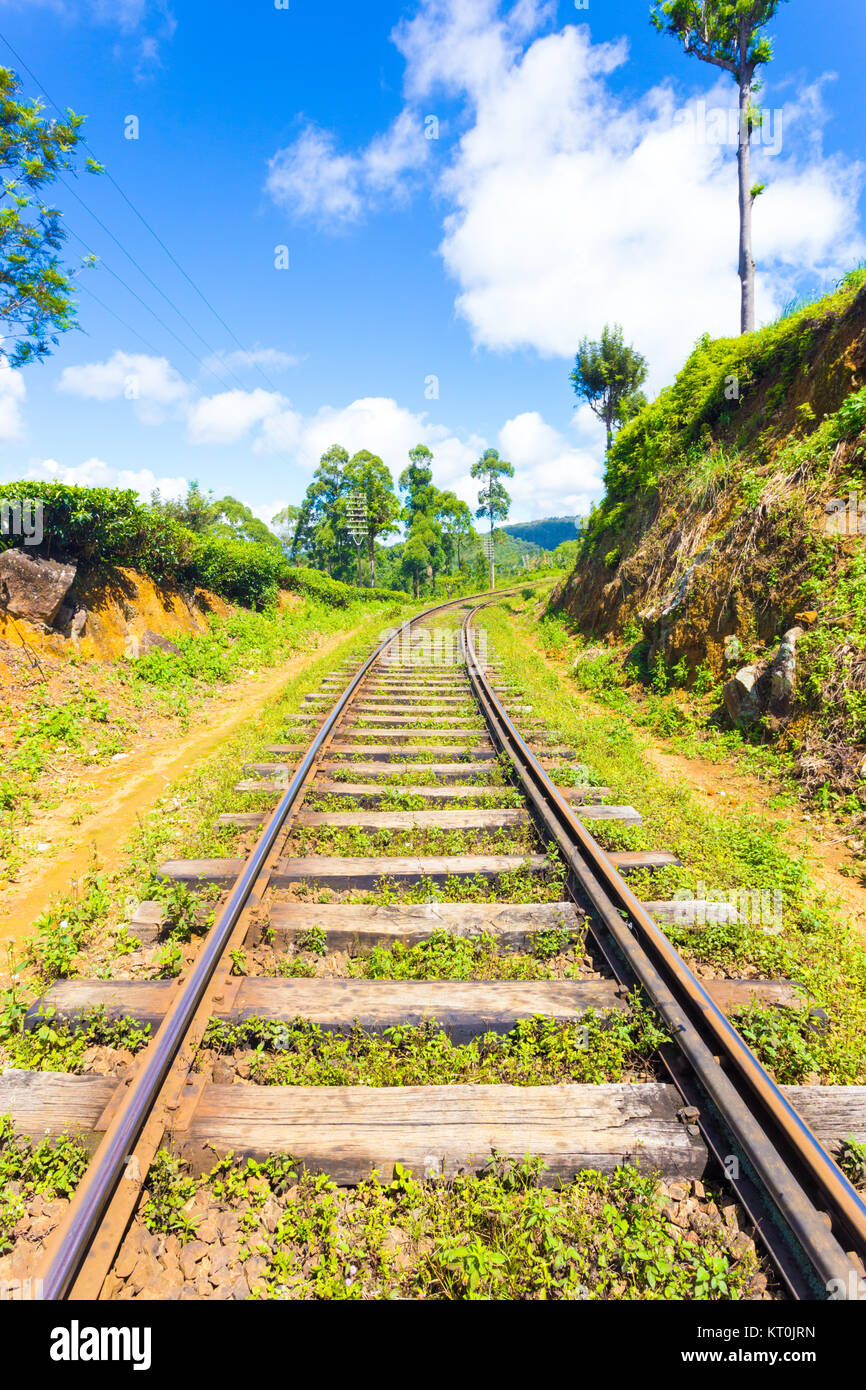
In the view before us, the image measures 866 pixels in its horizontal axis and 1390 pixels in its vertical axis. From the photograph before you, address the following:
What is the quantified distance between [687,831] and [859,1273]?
293 centimetres

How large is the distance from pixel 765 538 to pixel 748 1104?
6.60 meters

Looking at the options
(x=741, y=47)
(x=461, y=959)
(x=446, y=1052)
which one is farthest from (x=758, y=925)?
(x=741, y=47)

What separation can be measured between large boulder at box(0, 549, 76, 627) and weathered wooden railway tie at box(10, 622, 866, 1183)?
601 cm

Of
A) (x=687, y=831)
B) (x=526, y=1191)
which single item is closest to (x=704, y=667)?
(x=687, y=831)

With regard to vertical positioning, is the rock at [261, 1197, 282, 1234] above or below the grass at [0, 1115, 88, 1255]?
below

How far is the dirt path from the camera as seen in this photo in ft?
12.6

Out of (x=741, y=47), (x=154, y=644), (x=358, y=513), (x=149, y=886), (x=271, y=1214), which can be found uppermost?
(x=741, y=47)

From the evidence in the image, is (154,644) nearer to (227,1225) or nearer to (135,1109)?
(135,1109)

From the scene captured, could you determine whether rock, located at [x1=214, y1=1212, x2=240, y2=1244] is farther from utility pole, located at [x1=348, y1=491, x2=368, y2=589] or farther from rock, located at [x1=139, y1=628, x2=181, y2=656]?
utility pole, located at [x1=348, y1=491, x2=368, y2=589]

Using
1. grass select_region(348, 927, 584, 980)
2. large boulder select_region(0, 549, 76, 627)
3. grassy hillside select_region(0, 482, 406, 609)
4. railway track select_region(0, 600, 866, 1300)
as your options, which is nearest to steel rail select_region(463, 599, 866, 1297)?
railway track select_region(0, 600, 866, 1300)

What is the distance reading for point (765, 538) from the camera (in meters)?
6.95

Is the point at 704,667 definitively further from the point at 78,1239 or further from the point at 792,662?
the point at 78,1239

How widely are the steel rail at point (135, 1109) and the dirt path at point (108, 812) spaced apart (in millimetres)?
1488

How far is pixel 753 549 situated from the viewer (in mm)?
7051
